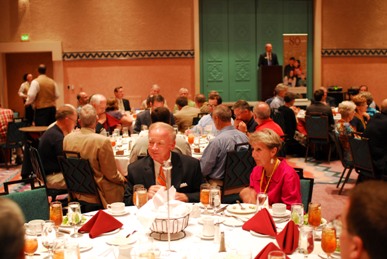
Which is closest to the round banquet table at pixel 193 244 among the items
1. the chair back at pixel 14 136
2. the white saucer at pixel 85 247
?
the white saucer at pixel 85 247

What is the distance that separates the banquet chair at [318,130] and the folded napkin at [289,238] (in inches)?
270

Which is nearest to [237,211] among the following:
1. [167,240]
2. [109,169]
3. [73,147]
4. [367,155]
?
[167,240]

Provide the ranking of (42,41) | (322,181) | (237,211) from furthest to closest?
(42,41)
(322,181)
(237,211)

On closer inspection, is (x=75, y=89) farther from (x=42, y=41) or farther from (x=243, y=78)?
(x=243, y=78)

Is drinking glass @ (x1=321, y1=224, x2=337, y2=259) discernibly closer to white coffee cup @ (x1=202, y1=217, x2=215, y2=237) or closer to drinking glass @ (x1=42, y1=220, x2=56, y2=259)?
white coffee cup @ (x1=202, y1=217, x2=215, y2=237)

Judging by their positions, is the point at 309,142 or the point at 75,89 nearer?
the point at 309,142

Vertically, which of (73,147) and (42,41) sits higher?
(42,41)

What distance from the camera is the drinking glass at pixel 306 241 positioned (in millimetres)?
2748

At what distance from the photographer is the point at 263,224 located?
3.12 meters

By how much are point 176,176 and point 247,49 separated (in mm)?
10740

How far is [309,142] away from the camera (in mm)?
9977

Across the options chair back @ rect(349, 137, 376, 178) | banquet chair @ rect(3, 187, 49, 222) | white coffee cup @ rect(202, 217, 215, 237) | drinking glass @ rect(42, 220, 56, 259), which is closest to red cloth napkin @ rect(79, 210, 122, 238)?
drinking glass @ rect(42, 220, 56, 259)

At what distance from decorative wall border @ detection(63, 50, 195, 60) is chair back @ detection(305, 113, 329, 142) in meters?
5.10

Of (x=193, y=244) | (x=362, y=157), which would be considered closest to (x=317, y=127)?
(x=362, y=157)
